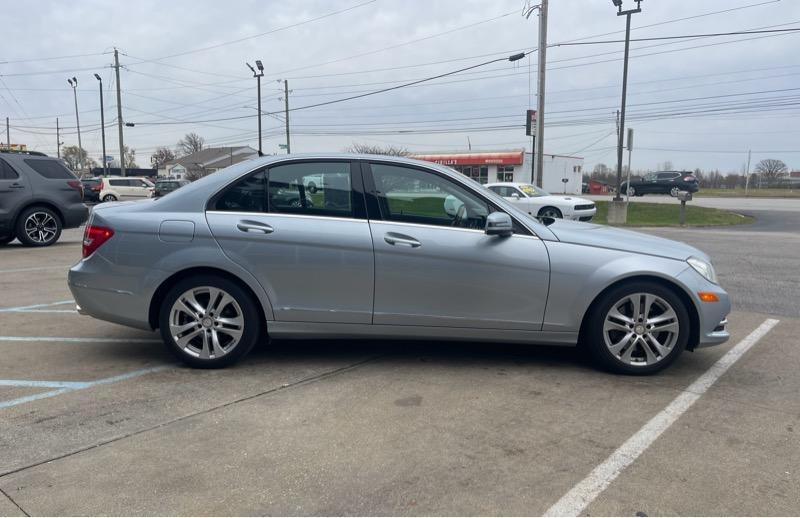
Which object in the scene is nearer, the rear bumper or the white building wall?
the rear bumper

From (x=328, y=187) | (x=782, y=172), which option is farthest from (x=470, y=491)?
(x=782, y=172)

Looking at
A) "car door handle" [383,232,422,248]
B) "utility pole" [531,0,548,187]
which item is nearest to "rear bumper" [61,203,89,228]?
"car door handle" [383,232,422,248]

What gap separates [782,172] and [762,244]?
2839 inches

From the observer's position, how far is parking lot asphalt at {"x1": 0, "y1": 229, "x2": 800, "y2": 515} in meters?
2.75

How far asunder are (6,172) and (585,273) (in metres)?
10.9

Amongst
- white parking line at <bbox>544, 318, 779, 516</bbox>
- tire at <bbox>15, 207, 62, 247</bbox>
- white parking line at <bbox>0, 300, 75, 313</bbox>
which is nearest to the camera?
white parking line at <bbox>544, 318, 779, 516</bbox>

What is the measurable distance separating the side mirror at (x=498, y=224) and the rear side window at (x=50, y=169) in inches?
397

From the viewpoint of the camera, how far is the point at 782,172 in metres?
72.9

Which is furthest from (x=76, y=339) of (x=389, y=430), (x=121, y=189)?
(x=121, y=189)

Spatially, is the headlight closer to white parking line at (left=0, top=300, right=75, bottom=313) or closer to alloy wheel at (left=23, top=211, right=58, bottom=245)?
white parking line at (left=0, top=300, right=75, bottom=313)

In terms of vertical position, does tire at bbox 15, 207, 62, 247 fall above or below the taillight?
below

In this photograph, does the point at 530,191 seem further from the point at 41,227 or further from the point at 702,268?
the point at 702,268

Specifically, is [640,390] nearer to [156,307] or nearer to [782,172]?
[156,307]

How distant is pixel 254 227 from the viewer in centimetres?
436
